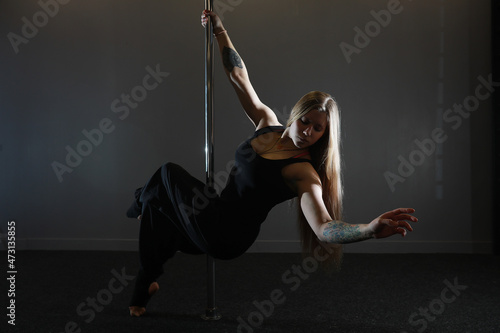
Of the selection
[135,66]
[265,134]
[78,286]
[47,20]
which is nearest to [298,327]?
[265,134]

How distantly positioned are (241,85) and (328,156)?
640 millimetres

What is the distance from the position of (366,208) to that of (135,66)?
2489 mm

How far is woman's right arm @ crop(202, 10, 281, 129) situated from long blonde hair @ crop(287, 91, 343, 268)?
0.89 feet

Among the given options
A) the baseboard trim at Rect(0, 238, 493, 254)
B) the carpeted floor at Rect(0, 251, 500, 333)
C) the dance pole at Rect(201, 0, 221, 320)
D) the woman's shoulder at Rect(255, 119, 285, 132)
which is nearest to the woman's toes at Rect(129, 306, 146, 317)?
the carpeted floor at Rect(0, 251, 500, 333)

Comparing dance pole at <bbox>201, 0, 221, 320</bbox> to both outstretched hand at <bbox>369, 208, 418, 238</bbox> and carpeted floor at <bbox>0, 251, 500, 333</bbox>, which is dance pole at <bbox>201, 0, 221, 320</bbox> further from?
outstretched hand at <bbox>369, 208, 418, 238</bbox>

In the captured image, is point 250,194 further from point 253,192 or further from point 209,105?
point 209,105

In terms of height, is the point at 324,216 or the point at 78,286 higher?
the point at 324,216

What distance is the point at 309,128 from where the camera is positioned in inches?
70.4

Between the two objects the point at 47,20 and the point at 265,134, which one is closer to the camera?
the point at 265,134

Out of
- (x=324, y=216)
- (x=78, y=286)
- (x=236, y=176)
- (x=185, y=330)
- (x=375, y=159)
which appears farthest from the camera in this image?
(x=375, y=159)

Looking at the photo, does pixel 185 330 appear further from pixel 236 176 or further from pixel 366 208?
pixel 366 208

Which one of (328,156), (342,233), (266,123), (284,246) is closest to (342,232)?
(342,233)

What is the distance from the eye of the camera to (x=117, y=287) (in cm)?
290

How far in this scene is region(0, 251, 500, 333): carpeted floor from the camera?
7.31ft
